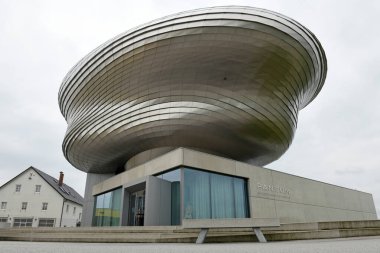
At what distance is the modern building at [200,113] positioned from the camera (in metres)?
16.5

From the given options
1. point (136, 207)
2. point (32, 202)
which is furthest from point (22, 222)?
point (136, 207)

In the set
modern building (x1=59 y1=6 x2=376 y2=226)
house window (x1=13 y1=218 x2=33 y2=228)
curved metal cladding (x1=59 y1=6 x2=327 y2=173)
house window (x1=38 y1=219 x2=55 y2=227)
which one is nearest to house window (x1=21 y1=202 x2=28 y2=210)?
house window (x1=13 y1=218 x2=33 y2=228)

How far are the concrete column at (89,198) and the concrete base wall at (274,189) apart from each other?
607cm

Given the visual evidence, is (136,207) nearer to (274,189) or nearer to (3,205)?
(274,189)

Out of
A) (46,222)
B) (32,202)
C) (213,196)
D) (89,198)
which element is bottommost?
(46,222)

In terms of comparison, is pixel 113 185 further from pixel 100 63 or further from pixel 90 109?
pixel 100 63

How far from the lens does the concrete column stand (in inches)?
1170

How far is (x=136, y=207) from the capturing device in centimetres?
1903

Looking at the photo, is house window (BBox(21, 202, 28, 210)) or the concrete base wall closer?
the concrete base wall

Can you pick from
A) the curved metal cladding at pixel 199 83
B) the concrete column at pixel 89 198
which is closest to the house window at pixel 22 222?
the concrete column at pixel 89 198

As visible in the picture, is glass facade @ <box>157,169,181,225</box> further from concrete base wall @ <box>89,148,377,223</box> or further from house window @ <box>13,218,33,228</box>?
house window @ <box>13,218,33,228</box>

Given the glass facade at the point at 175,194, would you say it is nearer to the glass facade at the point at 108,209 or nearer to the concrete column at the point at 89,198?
the glass facade at the point at 108,209

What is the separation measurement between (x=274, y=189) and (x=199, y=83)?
9.32m

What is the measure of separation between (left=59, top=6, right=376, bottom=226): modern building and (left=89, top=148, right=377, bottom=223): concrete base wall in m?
0.08
